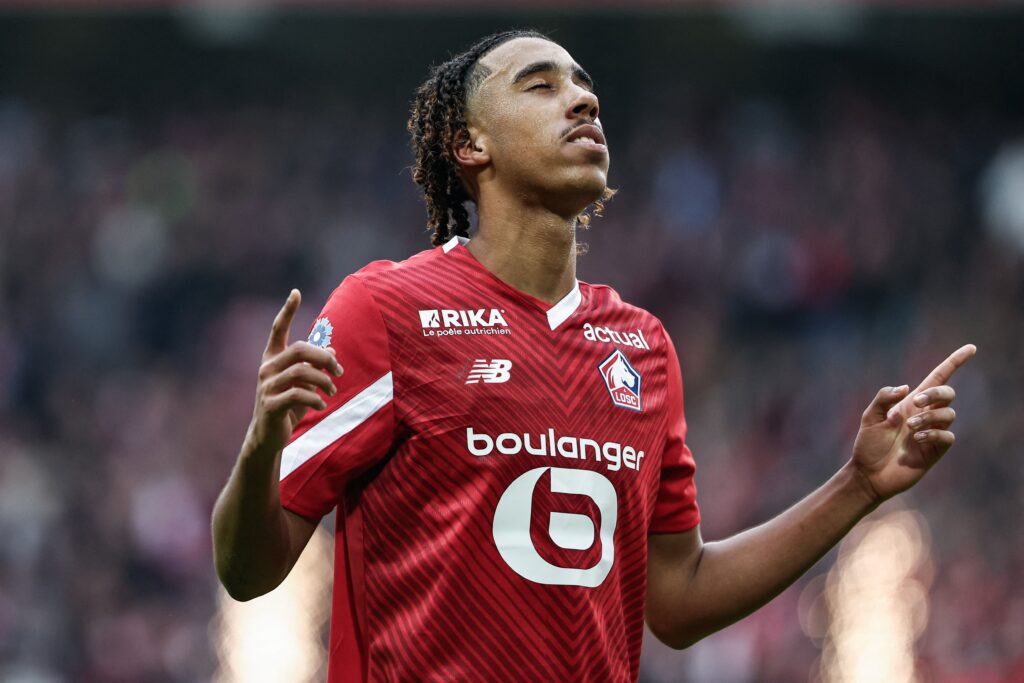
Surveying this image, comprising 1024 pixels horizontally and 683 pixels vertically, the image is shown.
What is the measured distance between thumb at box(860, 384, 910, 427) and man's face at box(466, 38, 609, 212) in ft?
2.78

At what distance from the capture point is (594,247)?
1409 cm

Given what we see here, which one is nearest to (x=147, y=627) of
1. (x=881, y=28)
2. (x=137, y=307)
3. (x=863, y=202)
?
(x=137, y=307)

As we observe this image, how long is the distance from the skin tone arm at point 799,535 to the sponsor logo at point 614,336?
1.63 feet

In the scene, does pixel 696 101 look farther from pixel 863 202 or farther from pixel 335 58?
pixel 335 58

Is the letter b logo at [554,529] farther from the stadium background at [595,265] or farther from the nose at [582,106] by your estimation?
the stadium background at [595,265]

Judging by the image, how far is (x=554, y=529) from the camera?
3.27 m

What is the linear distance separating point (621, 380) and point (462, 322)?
1.38 feet

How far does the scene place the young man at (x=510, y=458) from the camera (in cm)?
320

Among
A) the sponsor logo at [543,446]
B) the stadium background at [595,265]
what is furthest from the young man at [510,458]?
the stadium background at [595,265]

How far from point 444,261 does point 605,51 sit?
12448 mm

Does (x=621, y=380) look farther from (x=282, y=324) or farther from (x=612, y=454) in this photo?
(x=282, y=324)

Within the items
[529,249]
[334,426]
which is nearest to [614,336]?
[529,249]

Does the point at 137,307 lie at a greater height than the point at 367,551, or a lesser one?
lesser

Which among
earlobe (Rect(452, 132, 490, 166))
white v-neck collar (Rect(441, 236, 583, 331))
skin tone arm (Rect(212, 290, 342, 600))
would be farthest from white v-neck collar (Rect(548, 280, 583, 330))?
skin tone arm (Rect(212, 290, 342, 600))
